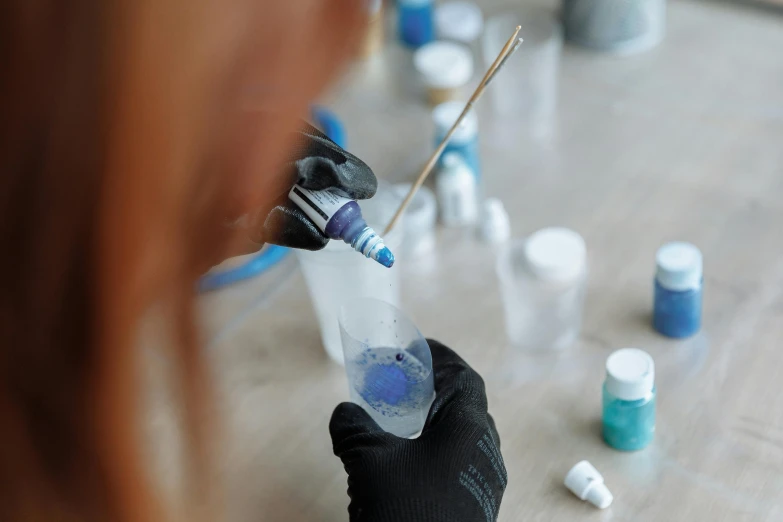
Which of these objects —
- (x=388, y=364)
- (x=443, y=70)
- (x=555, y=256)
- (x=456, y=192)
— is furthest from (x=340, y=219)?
(x=443, y=70)

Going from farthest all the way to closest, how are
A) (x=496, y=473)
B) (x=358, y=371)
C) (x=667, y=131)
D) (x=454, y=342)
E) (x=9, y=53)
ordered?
(x=667, y=131)
(x=454, y=342)
(x=358, y=371)
(x=496, y=473)
(x=9, y=53)

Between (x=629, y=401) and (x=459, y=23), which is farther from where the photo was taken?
(x=459, y=23)

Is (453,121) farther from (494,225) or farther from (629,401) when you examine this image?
(629,401)

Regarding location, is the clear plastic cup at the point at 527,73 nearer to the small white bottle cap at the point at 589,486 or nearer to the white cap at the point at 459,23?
the white cap at the point at 459,23

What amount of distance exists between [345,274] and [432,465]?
26cm

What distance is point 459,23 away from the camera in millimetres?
1451

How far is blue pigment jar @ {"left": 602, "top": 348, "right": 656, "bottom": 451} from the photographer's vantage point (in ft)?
2.71

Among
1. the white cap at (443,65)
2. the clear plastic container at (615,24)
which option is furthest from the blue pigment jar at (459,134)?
the clear plastic container at (615,24)

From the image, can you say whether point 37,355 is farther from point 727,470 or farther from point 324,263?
point 727,470

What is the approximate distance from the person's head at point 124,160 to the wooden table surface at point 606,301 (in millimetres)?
365

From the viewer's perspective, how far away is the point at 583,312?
102 centimetres

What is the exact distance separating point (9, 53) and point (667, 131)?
105 cm

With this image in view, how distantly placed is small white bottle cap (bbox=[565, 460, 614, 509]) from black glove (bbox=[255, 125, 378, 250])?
33 centimetres

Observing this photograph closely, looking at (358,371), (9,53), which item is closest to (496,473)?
(358,371)
